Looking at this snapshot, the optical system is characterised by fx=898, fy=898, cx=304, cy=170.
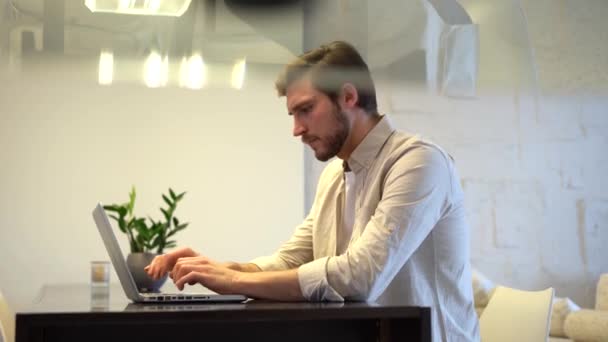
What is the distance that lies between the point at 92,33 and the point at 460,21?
22 centimetres

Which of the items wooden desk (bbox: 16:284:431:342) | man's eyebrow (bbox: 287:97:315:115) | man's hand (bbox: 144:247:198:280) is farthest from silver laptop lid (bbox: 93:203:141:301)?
man's eyebrow (bbox: 287:97:315:115)

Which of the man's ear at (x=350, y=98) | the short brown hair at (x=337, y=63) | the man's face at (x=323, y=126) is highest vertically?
the man's ear at (x=350, y=98)

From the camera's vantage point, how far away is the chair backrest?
1.71 m

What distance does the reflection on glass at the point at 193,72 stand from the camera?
462mm

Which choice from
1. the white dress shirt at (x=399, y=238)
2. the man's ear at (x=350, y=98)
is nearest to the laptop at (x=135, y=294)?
the white dress shirt at (x=399, y=238)

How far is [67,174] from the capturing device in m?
Result: 3.64

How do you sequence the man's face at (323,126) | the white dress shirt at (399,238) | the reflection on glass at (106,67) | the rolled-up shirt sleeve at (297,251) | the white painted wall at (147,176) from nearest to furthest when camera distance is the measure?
the reflection on glass at (106,67)
the white dress shirt at (399,238)
the man's face at (323,126)
the rolled-up shirt sleeve at (297,251)
the white painted wall at (147,176)

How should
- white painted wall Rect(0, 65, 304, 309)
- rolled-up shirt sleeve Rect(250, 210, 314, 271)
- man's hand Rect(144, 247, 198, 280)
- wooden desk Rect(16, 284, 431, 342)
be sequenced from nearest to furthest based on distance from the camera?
wooden desk Rect(16, 284, 431, 342) → man's hand Rect(144, 247, 198, 280) → rolled-up shirt sleeve Rect(250, 210, 314, 271) → white painted wall Rect(0, 65, 304, 309)

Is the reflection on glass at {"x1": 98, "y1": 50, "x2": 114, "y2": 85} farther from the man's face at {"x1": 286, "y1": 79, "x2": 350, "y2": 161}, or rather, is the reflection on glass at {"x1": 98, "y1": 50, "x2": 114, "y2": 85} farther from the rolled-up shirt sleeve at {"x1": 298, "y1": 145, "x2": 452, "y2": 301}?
the man's face at {"x1": 286, "y1": 79, "x2": 350, "y2": 161}

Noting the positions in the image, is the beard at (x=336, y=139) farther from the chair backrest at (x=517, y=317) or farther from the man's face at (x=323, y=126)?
the chair backrest at (x=517, y=317)

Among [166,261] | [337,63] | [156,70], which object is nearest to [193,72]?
[156,70]

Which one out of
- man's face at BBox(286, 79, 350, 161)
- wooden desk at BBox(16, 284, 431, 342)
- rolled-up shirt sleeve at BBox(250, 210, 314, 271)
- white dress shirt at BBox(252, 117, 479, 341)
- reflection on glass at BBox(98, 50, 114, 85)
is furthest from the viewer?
rolled-up shirt sleeve at BBox(250, 210, 314, 271)

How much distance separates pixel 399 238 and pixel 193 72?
1.15 m

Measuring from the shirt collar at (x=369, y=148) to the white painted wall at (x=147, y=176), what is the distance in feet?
5.62
